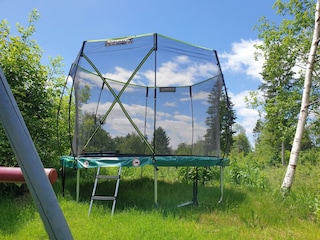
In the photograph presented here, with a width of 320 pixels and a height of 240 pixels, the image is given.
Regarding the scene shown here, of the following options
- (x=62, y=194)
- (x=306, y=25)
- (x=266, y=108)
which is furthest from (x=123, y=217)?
(x=306, y=25)

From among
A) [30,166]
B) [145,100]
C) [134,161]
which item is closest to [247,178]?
[145,100]

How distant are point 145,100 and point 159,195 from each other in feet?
8.77

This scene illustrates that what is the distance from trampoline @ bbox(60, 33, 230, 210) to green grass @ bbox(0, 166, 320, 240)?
76 centimetres

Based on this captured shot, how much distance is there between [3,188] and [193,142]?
388cm

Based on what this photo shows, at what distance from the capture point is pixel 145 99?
773 centimetres

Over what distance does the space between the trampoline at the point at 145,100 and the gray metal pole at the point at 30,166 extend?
4788 mm

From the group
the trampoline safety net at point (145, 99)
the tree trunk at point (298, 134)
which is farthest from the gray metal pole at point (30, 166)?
the tree trunk at point (298, 134)

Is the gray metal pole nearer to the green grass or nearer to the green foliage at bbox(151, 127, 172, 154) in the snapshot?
the green grass

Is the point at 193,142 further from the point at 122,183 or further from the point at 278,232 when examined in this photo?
the point at 278,232

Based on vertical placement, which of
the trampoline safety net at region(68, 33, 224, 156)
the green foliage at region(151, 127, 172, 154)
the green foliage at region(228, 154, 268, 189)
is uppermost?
the trampoline safety net at region(68, 33, 224, 156)

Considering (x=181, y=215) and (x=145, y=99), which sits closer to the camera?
(x=181, y=215)

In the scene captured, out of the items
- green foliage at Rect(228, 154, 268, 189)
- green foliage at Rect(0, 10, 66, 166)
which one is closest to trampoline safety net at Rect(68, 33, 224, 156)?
green foliage at Rect(0, 10, 66, 166)

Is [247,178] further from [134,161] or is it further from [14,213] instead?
[14,213]

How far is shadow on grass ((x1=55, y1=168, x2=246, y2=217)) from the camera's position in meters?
5.11
